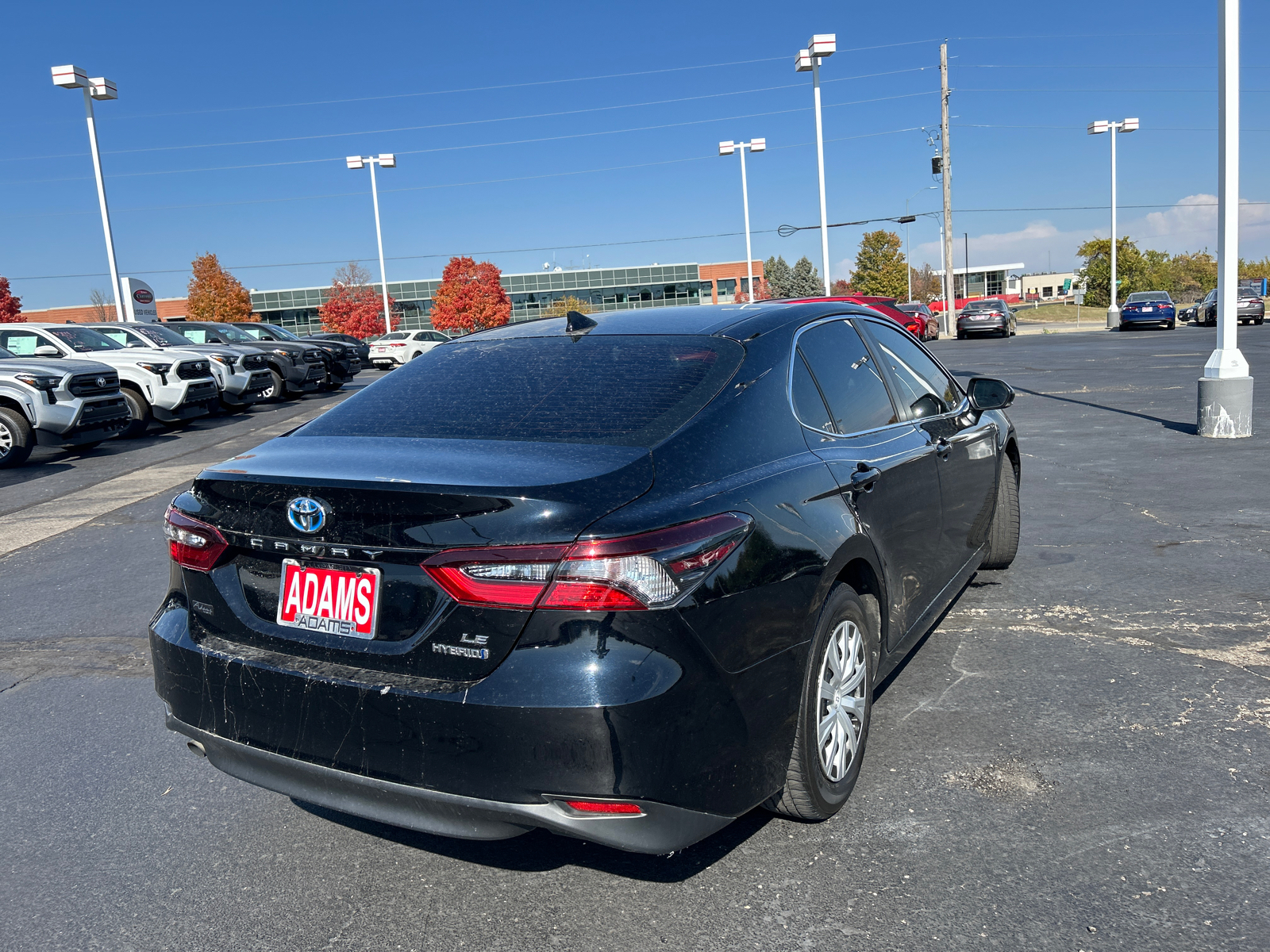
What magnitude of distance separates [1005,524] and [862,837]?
3136 mm

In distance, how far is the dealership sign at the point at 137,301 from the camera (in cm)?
3128

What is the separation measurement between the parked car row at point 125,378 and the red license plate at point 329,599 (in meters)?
12.2

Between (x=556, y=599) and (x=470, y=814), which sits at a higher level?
(x=556, y=599)

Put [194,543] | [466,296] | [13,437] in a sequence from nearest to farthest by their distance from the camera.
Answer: [194,543], [13,437], [466,296]

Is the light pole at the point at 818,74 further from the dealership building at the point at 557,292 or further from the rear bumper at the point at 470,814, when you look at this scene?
the dealership building at the point at 557,292

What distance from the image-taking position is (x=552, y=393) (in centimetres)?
327

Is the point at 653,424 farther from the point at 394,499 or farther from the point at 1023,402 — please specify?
the point at 1023,402

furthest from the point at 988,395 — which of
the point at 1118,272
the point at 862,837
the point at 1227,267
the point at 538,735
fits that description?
the point at 1118,272

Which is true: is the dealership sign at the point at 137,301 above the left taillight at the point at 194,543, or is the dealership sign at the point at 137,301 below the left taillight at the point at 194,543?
above

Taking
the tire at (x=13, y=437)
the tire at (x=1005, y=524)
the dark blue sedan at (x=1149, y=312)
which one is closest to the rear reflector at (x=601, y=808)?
the tire at (x=1005, y=524)

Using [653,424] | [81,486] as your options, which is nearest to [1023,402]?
[81,486]

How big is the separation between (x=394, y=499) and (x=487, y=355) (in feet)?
4.35

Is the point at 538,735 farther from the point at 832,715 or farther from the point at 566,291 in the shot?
the point at 566,291

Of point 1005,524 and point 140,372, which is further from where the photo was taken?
point 140,372
